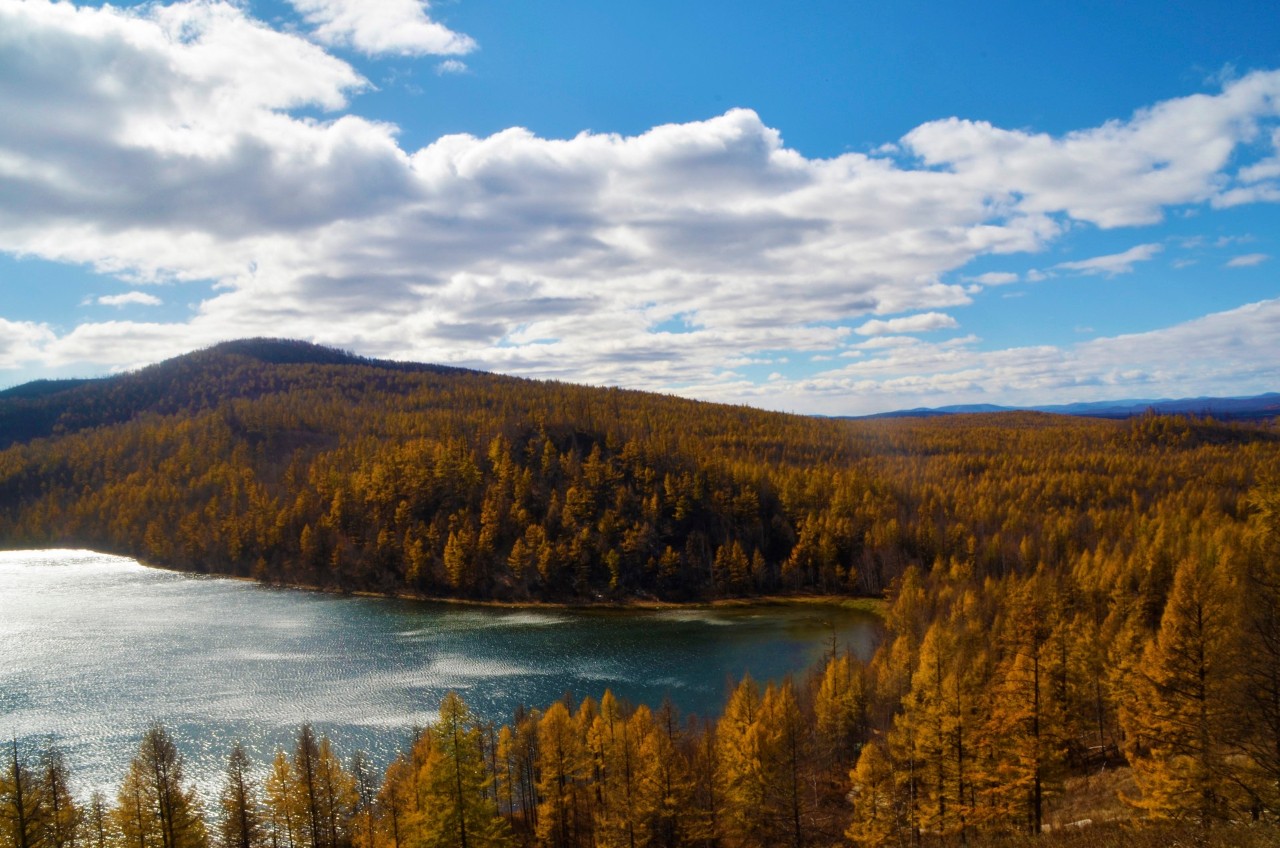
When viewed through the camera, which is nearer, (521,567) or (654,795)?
(654,795)

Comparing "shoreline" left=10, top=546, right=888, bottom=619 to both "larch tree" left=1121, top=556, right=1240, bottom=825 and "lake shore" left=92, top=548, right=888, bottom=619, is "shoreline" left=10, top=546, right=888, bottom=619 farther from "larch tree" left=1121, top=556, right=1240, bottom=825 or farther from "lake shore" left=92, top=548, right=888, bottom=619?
"larch tree" left=1121, top=556, right=1240, bottom=825

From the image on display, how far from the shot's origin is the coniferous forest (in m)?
32.7

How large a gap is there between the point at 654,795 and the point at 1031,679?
64.0 feet

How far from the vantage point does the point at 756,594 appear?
12075 cm

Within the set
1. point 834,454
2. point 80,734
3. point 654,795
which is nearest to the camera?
point 654,795

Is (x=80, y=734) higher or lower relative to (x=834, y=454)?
lower

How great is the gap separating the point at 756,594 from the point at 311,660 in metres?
69.2

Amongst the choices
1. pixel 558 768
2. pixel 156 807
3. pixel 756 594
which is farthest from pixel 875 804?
pixel 756 594

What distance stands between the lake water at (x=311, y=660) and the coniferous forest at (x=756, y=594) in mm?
7201

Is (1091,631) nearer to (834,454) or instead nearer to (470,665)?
(470,665)

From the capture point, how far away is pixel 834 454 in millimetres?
190875

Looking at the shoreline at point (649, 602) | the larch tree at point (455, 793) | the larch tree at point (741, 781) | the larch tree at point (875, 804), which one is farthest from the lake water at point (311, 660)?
the larch tree at point (875, 804)

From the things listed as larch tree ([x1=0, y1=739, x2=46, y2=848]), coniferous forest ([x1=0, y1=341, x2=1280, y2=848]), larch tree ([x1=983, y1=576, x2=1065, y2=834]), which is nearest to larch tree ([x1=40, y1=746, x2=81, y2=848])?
coniferous forest ([x1=0, y1=341, x2=1280, y2=848])

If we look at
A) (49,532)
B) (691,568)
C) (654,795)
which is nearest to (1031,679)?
(654,795)
